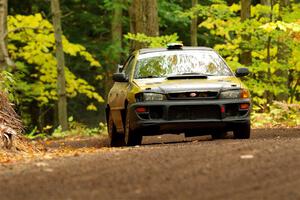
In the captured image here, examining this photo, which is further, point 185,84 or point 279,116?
point 279,116

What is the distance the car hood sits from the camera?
11.5 m

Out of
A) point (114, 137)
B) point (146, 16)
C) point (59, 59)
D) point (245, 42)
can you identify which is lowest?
point (59, 59)

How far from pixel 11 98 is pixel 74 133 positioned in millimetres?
10187

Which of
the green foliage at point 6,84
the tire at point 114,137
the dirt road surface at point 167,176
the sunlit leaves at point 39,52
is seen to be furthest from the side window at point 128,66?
the sunlit leaves at point 39,52

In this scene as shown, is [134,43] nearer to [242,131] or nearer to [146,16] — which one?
[146,16]

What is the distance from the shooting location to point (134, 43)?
20.0 m

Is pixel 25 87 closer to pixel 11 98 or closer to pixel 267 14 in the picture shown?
pixel 267 14

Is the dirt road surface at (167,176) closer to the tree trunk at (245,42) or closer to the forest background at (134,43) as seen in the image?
the forest background at (134,43)

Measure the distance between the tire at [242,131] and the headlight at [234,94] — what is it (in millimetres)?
494

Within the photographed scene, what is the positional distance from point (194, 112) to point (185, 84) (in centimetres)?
45

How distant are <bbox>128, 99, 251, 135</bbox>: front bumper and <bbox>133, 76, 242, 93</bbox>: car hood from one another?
7.6 inches

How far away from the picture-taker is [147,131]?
11.8 meters

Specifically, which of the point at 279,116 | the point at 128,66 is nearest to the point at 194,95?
the point at 128,66

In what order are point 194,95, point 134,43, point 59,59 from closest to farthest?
point 194,95, point 134,43, point 59,59
